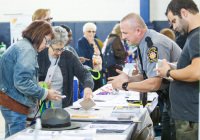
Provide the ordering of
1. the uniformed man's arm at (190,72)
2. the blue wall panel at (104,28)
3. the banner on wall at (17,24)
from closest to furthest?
the uniformed man's arm at (190,72) → the blue wall panel at (104,28) → the banner on wall at (17,24)

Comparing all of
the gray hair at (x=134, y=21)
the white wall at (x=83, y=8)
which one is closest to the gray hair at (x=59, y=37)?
the gray hair at (x=134, y=21)

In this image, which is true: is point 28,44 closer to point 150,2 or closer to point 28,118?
point 28,118

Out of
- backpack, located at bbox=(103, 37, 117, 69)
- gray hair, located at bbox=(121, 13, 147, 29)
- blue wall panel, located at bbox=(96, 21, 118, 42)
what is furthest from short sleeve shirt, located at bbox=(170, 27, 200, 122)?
blue wall panel, located at bbox=(96, 21, 118, 42)

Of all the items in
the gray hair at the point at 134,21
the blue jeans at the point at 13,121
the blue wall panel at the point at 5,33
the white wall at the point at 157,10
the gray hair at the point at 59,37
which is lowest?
the blue jeans at the point at 13,121

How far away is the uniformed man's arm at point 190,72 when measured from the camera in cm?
208

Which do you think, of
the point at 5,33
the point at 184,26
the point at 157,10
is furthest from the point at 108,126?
the point at 5,33

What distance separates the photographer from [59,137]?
208cm

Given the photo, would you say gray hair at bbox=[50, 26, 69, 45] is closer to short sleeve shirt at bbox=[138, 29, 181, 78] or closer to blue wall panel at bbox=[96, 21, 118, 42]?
short sleeve shirt at bbox=[138, 29, 181, 78]

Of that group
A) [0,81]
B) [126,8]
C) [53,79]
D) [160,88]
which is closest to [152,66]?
[160,88]

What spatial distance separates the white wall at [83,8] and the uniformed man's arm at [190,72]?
8.85m

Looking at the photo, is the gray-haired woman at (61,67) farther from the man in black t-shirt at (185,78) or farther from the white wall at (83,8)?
the white wall at (83,8)

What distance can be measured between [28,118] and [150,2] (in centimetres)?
868

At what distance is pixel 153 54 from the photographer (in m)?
2.73

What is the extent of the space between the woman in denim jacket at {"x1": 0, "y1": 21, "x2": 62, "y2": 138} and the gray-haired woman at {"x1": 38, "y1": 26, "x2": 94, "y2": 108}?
40cm
